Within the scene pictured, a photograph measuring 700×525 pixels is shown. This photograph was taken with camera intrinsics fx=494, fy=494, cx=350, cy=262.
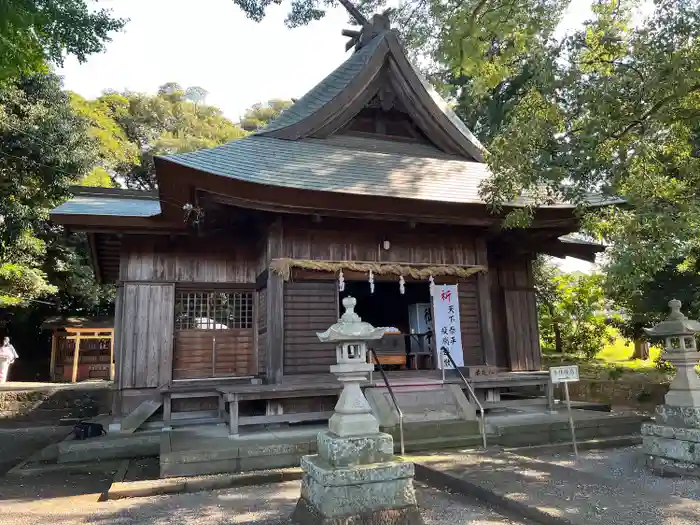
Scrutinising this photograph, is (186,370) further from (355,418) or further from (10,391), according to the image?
(10,391)

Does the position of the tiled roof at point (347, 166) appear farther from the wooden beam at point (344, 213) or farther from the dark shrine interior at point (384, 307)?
the dark shrine interior at point (384, 307)

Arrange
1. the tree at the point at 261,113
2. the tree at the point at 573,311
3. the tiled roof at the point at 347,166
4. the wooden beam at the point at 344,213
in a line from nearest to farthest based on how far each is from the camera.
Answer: the wooden beam at the point at 344,213
the tiled roof at the point at 347,166
the tree at the point at 573,311
the tree at the point at 261,113

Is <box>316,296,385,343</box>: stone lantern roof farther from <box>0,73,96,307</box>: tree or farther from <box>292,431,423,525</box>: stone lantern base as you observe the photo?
<box>0,73,96,307</box>: tree

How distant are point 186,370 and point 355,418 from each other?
6079mm

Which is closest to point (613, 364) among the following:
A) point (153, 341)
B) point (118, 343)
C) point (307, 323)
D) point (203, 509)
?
point (307, 323)

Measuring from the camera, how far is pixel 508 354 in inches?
422

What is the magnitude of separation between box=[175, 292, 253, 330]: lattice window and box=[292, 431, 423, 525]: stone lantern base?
596 centimetres

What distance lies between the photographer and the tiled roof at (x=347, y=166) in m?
7.94

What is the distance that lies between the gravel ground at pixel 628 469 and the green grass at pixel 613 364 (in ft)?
26.2

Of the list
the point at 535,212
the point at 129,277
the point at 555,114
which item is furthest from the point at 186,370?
the point at 555,114

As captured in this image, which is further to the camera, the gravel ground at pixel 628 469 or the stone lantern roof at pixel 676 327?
the stone lantern roof at pixel 676 327

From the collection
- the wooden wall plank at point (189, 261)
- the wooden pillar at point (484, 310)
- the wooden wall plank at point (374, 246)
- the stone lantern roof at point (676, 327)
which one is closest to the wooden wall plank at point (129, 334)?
the wooden wall plank at point (189, 261)

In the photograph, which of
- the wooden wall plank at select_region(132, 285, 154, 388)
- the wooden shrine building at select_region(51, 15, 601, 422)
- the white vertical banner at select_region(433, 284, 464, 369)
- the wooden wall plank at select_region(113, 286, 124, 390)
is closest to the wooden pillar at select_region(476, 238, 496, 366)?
the wooden shrine building at select_region(51, 15, 601, 422)

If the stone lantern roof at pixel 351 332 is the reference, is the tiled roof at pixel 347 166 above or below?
above
